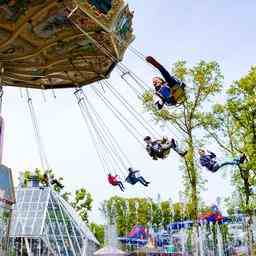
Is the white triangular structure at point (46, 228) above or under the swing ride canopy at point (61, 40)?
under

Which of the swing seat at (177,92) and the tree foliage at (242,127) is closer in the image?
the swing seat at (177,92)

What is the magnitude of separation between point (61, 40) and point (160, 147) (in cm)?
458

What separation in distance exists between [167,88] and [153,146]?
213 cm

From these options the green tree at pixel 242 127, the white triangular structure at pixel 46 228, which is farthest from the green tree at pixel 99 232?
the green tree at pixel 242 127

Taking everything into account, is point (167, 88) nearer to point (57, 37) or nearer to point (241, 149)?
point (57, 37)

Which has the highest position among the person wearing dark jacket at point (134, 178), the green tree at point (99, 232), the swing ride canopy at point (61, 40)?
the swing ride canopy at point (61, 40)

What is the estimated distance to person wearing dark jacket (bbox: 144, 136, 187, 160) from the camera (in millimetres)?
14180

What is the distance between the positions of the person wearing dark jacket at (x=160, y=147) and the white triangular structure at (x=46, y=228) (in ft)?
62.5

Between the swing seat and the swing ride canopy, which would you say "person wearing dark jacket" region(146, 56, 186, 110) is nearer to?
the swing seat

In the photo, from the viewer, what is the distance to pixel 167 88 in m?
13.1

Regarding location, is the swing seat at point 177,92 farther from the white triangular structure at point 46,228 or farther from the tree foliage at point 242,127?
the white triangular structure at point 46,228

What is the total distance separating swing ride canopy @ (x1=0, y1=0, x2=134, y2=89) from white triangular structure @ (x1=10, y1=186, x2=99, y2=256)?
1697 cm

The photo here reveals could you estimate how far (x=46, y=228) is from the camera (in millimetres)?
32094

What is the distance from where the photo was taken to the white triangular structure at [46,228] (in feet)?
102
